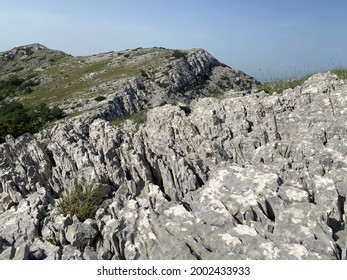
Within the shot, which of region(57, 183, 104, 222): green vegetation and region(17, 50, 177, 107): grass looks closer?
region(57, 183, 104, 222): green vegetation

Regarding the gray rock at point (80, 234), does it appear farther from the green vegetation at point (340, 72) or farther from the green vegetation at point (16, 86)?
the green vegetation at point (16, 86)

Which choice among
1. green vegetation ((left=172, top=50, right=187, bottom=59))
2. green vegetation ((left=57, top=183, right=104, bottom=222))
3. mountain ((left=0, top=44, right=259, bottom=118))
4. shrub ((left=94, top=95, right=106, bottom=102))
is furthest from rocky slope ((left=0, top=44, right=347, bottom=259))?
green vegetation ((left=172, top=50, right=187, bottom=59))

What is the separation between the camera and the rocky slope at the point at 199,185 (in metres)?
9.35

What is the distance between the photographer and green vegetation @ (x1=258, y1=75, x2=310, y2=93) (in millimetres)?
25188

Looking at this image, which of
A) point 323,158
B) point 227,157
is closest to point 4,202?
point 227,157

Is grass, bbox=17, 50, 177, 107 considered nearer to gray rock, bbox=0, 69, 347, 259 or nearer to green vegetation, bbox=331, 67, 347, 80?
green vegetation, bbox=331, 67, 347, 80

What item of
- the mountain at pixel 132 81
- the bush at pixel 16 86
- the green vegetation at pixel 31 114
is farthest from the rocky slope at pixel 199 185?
the bush at pixel 16 86

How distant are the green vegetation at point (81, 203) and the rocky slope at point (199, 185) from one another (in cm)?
41

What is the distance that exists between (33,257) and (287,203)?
7.84 metres

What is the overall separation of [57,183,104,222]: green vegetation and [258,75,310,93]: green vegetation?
1741 cm

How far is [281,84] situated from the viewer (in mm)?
26094

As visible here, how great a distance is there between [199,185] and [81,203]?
4.63m

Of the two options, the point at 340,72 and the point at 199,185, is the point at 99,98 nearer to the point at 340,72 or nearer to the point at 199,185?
the point at 340,72

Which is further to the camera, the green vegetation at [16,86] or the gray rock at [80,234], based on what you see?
the green vegetation at [16,86]
